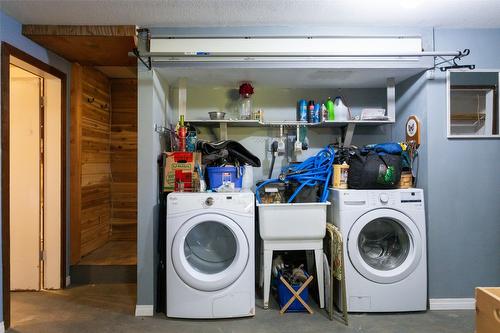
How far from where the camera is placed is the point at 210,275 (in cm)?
204

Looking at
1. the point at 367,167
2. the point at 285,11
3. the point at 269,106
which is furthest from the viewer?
the point at 269,106

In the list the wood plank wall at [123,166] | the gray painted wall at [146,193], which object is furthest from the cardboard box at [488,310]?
the wood plank wall at [123,166]

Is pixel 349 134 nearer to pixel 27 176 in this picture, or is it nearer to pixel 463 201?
pixel 463 201

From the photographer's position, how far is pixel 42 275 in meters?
2.51

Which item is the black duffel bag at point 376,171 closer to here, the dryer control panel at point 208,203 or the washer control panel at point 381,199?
the washer control panel at point 381,199

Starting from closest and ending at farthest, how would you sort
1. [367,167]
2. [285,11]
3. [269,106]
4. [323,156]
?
[285,11] → [367,167] → [323,156] → [269,106]

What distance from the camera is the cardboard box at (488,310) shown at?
1093 millimetres

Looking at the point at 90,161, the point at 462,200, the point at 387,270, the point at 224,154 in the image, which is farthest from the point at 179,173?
the point at 462,200

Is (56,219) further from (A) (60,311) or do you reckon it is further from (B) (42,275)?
(A) (60,311)

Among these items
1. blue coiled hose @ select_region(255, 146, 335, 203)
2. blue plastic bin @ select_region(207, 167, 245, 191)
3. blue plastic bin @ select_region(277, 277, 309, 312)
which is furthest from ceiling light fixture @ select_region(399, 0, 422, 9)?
blue plastic bin @ select_region(277, 277, 309, 312)

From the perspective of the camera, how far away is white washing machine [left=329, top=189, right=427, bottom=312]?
6.79 feet

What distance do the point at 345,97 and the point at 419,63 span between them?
700 mm

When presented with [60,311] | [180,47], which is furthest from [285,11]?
A: [60,311]

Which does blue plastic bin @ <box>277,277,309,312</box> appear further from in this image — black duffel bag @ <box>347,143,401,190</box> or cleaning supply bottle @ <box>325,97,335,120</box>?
cleaning supply bottle @ <box>325,97,335,120</box>
